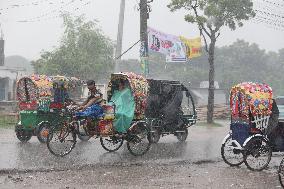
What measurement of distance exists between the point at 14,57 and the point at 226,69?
282 ft

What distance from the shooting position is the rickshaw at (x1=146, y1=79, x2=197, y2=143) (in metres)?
15.1

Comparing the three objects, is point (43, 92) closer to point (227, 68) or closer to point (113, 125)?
point (113, 125)

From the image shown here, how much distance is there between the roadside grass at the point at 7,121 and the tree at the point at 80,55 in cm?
2044

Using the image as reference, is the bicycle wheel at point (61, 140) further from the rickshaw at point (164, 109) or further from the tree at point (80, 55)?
the tree at point (80, 55)

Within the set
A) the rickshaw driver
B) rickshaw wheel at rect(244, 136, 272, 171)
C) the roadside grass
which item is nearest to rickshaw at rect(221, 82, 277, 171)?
rickshaw wheel at rect(244, 136, 272, 171)

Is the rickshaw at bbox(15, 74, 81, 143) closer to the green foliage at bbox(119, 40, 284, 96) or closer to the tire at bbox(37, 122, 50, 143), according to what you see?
the tire at bbox(37, 122, 50, 143)

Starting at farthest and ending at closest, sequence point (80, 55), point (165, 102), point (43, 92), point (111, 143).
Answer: point (80, 55)
point (165, 102)
point (43, 92)
point (111, 143)

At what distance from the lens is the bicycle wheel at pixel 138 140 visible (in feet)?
40.4

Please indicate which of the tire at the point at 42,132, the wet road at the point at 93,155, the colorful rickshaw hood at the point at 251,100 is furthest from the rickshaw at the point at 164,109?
the colorful rickshaw hood at the point at 251,100

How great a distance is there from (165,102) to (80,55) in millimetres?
30156

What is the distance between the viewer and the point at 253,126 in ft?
35.7

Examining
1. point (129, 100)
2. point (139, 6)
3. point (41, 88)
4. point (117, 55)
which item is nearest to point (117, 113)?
point (129, 100)

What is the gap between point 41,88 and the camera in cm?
1490

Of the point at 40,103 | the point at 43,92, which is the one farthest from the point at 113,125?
the point at 43,92
